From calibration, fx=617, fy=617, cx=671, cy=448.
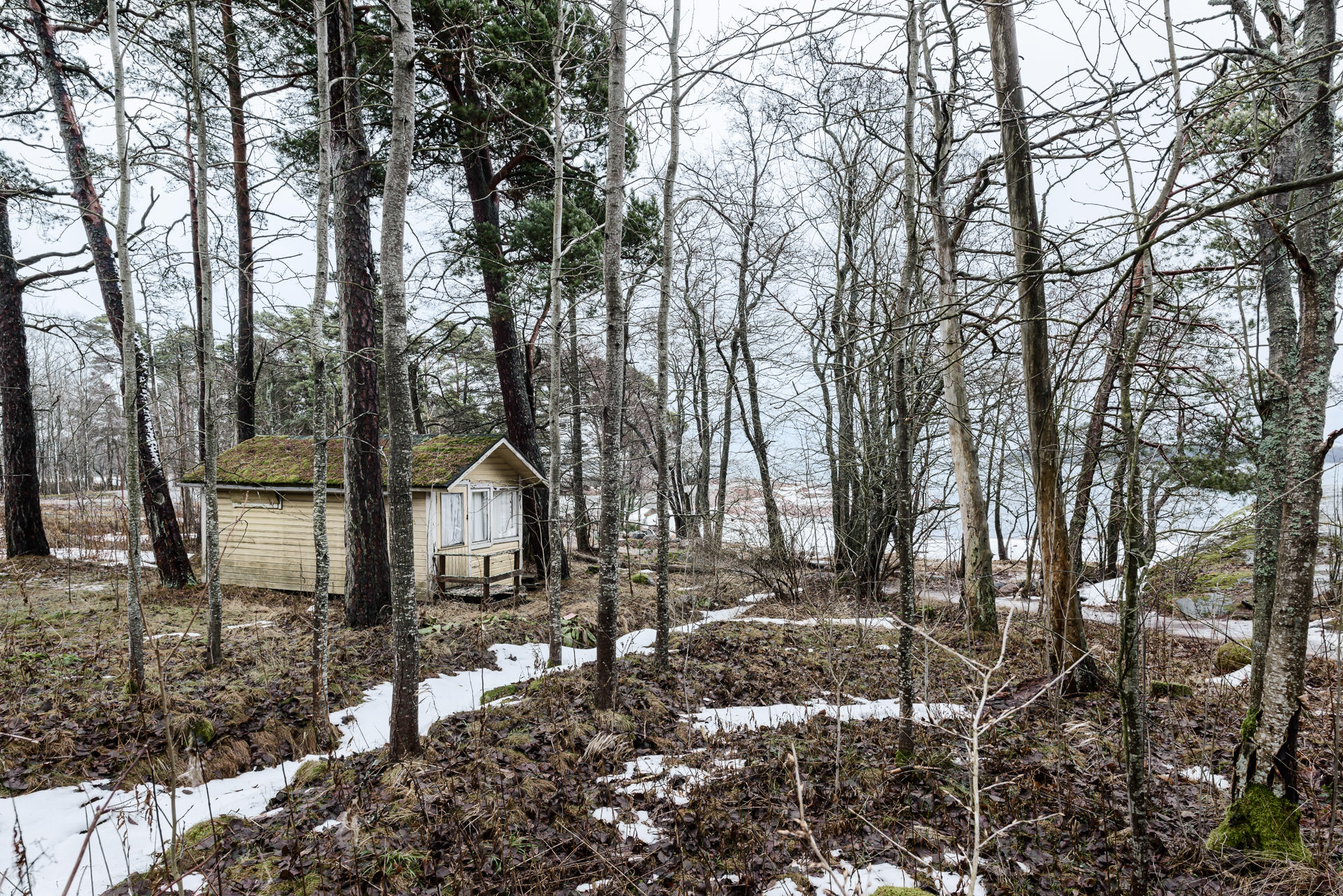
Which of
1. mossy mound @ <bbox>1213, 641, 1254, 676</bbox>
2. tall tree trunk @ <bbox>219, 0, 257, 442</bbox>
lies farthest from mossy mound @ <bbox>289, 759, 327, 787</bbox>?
tall tree trunk @ <bbox>219, 0, 257, 442</bbox>

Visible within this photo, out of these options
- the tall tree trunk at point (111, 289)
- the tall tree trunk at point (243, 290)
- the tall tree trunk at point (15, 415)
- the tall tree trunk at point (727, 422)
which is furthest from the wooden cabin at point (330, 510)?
the tall tree trunk at point (727, 422)

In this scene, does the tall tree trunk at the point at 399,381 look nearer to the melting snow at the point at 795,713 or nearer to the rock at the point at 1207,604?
the melting snow at the point at 795,713

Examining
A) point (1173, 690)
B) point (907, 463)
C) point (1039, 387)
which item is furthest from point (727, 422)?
point (907, 463)

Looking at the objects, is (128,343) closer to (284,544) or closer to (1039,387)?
(1039,387)

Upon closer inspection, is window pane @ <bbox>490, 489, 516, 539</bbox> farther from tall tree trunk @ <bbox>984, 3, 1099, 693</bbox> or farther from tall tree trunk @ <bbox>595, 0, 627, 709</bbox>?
tall tree trunk @ <bbox>984, 3, 1099, 693</bbox>

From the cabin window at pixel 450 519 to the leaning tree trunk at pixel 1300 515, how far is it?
40.2 ft

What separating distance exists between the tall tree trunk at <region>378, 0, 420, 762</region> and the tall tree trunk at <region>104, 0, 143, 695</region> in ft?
6.97

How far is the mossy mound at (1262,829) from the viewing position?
289 cm

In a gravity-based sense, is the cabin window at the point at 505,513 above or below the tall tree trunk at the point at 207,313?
below

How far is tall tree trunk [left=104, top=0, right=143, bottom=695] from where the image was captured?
478 cm

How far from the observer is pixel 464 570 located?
522 inches

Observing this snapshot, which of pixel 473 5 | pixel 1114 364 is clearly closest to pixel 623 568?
pixel 473 5

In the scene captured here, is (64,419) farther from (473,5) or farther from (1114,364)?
(1114,364)

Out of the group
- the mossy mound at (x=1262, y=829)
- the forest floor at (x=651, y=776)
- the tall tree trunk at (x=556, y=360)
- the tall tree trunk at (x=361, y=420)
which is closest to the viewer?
the mossy mound at (x=1262, y=829)
